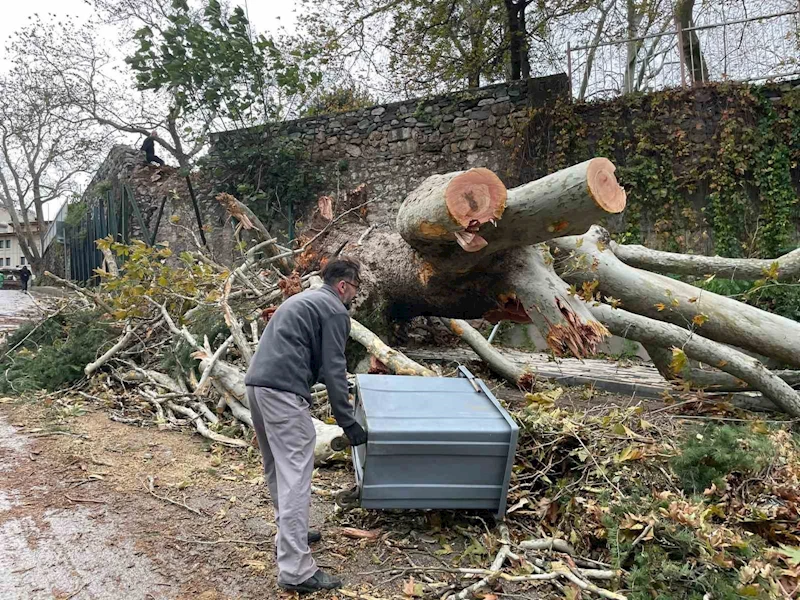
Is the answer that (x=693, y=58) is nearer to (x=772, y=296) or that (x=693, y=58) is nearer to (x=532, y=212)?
(x=772, y=296)

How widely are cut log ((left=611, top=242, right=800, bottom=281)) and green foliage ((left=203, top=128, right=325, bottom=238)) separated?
690 centimetres

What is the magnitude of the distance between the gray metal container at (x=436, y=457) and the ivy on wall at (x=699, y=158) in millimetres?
6069

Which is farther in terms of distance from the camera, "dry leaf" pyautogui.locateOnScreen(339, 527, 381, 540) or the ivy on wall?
the ivy on wall

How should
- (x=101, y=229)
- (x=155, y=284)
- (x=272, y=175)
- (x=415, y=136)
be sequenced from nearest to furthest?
(x=155, y=284) < (x=415, y=136) < (x=272, y=175) < (x=101, y=229)

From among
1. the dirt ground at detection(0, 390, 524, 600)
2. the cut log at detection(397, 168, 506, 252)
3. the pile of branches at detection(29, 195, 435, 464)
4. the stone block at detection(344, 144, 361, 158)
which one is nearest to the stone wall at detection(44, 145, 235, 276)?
the stone block at detection(344, 144, 361, 158)

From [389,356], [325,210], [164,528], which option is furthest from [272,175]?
[164,528]

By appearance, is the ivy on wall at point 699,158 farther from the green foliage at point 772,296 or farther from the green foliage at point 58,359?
the green foliage at point 58,359

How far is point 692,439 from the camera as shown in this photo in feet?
10.1

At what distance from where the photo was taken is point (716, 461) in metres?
2.82

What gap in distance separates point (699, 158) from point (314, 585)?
26.8ft

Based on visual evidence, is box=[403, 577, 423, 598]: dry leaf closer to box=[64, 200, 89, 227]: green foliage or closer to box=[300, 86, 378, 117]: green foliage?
box=[300, 86, 378, 117]: green foliage

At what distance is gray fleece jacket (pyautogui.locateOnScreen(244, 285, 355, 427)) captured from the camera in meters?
2.54

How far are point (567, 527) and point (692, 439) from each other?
0.83 meters

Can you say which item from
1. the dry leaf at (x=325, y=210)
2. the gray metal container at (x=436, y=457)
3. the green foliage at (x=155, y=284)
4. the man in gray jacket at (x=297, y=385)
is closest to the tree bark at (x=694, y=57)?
the dry leaf at (x=325, y=210)
